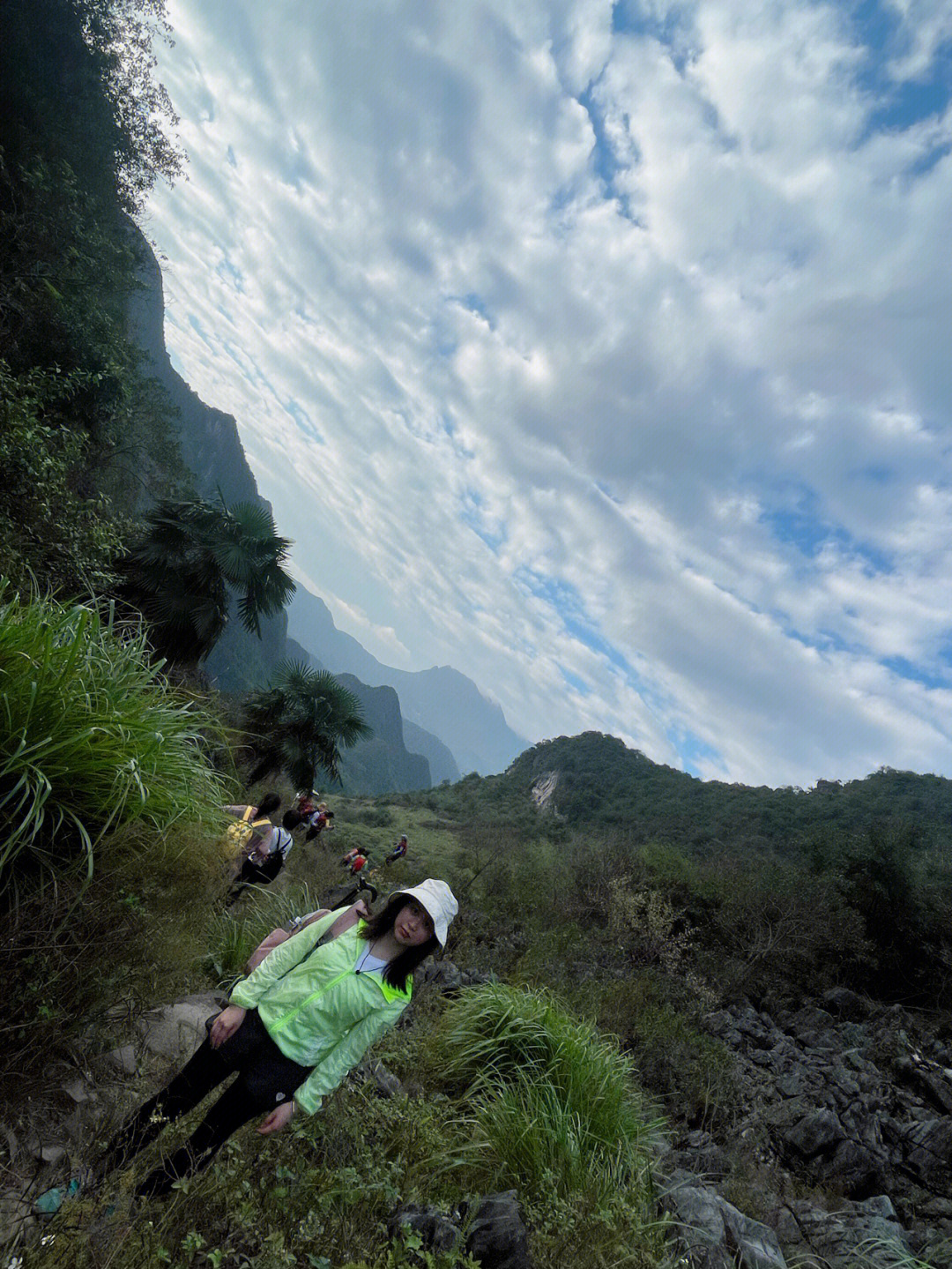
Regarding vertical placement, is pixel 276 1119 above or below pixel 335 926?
below

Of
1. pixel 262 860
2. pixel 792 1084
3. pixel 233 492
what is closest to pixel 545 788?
pixel 792 1084

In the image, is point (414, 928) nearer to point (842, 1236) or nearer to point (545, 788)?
point (842, 1236)

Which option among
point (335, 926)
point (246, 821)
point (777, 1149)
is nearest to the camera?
point (335, 926)

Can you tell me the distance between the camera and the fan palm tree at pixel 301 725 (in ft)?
45.0

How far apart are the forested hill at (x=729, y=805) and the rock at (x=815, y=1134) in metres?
11.6

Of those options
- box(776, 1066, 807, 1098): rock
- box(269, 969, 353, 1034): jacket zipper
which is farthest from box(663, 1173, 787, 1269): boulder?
box(776, 1066, 807, 1098): rock

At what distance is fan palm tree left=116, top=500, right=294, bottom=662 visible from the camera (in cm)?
1117

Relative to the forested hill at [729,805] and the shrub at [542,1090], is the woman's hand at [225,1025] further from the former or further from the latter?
the forested hill at [729,805]

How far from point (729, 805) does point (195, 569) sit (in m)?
32.8

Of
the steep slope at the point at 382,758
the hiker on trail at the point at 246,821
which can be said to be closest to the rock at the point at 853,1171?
the hiker on trail at the point at 246,821

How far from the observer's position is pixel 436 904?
2.47 meters

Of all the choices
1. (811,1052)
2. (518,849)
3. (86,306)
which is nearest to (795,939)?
(811,1052)

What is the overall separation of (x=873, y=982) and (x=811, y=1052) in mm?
5599

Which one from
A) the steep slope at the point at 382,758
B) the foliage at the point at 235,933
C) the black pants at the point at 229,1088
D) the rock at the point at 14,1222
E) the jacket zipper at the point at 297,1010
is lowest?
the steep slope at the point at 382,758
